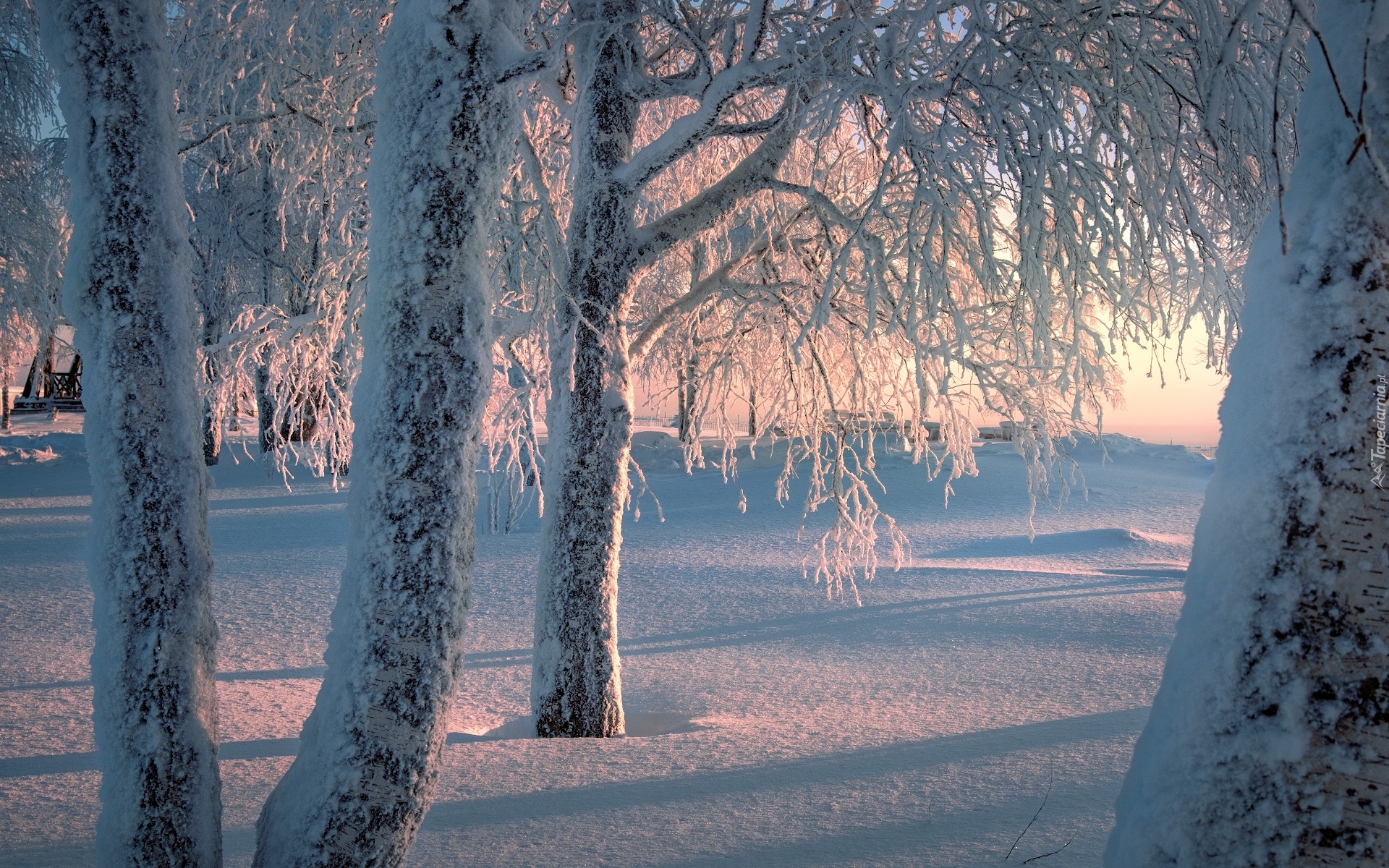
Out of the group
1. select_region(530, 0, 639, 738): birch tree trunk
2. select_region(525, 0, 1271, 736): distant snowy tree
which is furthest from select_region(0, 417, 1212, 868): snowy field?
select_region(525, 0, 1271, 736): distant snowy tree

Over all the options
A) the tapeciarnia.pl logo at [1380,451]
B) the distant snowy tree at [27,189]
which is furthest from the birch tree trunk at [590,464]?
the distant snowy tree at [27,189]

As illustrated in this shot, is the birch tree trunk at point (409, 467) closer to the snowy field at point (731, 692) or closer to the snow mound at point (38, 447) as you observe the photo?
the snowy field at point (731, 692)

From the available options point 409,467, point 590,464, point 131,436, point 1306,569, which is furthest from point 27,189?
point 1306,569

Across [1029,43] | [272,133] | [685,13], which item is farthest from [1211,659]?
[272,133]

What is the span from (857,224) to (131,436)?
10.9ft

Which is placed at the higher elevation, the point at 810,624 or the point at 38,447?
the point at 38,447

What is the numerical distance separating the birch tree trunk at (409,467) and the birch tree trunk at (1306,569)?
2012 millimetres

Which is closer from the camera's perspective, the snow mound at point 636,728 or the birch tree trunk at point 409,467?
the birch tree trunk at point 409,467

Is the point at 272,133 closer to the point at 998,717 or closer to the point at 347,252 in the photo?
the point at 347,252

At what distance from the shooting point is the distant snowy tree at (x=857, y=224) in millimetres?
3627

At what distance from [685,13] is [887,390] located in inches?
145

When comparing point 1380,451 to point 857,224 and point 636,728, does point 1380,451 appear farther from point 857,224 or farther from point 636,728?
point 636,728

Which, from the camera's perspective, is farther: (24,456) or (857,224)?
(24,456)

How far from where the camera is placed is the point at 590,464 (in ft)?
16.9
